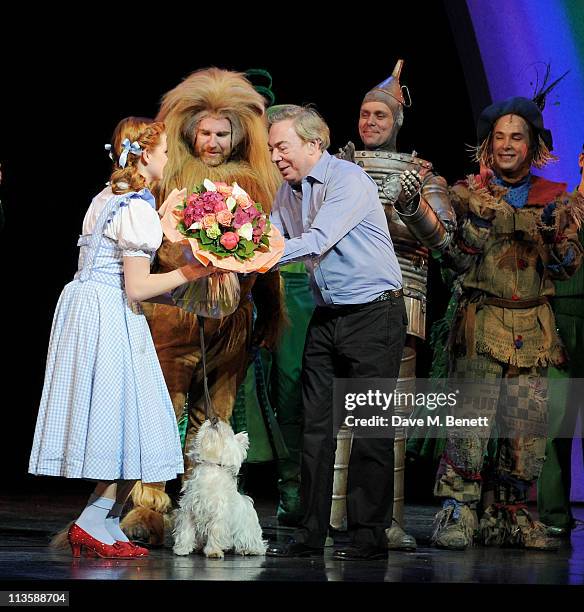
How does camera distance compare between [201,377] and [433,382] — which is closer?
[201,377]

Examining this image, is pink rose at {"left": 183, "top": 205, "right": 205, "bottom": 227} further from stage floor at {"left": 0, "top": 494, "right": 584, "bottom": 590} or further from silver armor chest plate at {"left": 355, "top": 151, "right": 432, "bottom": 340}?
stage floor at {"left": 0, "top": 494, "right": 584, "bottom": 590}

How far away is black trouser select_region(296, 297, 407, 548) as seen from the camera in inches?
175

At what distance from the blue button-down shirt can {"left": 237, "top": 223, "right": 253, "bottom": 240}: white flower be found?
0.18 m

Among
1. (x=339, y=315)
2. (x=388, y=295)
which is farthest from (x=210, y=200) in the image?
(x=388, y=295)

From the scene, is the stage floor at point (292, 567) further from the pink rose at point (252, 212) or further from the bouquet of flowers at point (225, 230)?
the pink rose at point (252, 212)

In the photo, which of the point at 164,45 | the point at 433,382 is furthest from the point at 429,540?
the point at 164,45

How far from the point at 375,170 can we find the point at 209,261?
1137mm

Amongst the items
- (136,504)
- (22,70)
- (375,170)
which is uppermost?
(22,70)

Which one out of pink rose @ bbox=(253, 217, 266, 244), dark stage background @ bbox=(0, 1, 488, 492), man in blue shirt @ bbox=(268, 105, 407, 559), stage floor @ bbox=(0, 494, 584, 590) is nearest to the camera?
stage floor @ bbox=(0, 494, 584, 590)

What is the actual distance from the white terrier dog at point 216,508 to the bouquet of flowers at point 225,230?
0.64 meters

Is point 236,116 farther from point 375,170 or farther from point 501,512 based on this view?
point 501,512

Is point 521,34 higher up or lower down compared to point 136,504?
higher up

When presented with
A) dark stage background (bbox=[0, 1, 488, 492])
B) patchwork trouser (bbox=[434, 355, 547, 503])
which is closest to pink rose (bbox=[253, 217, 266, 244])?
patchwork trouser (bbox=[434, 355, 547, 503])

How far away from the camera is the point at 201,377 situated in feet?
16.8
